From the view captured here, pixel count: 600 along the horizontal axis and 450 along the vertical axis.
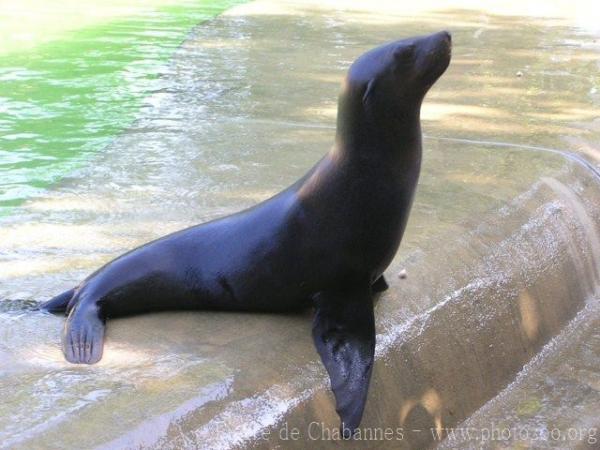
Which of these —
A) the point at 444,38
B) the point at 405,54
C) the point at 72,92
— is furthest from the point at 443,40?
the point at 72,92

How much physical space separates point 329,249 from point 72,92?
4816 mm

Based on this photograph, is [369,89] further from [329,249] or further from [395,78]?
[329,249]

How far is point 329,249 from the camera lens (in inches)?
123

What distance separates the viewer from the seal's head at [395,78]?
296 centimetres

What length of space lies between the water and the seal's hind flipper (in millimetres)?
61

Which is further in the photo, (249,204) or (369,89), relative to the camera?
(249,204)

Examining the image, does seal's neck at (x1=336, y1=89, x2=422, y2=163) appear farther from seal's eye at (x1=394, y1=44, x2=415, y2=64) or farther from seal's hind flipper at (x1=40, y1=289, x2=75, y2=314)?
seal's hind flipper at (x1=40, y1=289, x2=75, y2=314)

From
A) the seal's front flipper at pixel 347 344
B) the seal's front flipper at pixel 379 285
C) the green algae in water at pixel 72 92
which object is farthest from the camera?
the green algae in water at pixel 72 92

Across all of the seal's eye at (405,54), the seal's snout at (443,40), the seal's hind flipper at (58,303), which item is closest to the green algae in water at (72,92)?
the seal's hind flipper at (58,303)

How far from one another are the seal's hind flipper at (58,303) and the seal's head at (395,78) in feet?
3.76

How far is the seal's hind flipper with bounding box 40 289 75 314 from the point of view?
334 cm

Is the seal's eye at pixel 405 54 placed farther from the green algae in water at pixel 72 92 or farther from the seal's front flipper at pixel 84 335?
the green algae in water at pixel 72 92

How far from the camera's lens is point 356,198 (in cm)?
310

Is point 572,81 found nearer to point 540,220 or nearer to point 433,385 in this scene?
point 540,220
